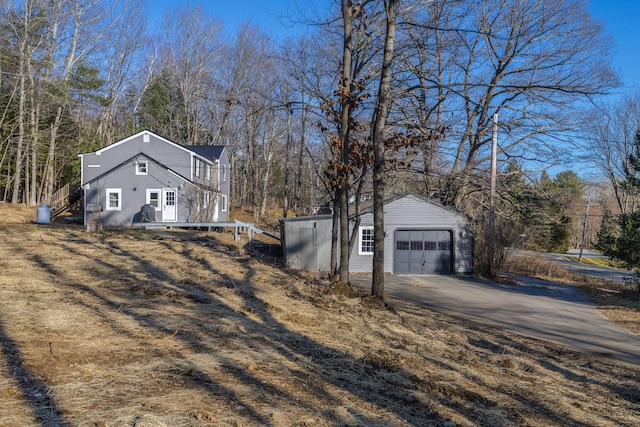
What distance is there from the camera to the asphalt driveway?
10.8 meters

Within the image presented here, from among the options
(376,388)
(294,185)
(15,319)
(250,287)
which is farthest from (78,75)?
(376,388)

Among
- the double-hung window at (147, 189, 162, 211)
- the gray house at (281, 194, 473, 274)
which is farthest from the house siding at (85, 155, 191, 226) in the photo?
the gray house at (281, 194, 473, 274)

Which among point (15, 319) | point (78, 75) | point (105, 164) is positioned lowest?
point (15, 319)

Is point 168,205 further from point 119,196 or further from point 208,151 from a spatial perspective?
point 208,151

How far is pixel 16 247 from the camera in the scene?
12.3 metres

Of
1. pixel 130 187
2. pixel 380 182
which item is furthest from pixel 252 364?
pixel 130 187

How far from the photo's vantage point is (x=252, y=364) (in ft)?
16.6

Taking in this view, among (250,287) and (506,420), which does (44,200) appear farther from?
(506,420)

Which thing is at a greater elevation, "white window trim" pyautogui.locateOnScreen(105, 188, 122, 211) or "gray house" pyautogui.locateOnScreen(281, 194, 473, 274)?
"white window trim" pyautogui.locateOnScreen(105, 188, 122, 211)

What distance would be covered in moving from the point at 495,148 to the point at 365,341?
19.0 m

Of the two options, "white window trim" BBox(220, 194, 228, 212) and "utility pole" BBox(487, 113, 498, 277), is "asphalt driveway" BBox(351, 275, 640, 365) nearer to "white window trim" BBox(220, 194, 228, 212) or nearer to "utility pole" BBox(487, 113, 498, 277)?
"utility pole" BBox(487, 113, 498, 277)

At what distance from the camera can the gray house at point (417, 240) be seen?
79.5ft

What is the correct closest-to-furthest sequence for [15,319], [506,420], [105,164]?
[506,420], [15,319], [105,164]

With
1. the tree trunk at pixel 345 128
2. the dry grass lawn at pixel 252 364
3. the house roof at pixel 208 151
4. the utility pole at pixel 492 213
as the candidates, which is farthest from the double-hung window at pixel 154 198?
the dry grass lawn at pixel 252 364
